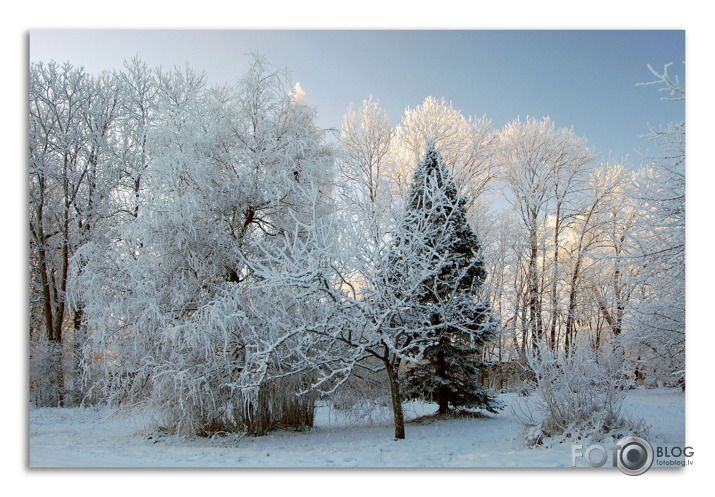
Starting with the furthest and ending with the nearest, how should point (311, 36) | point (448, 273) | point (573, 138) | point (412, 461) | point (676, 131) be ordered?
point (573, 138) → point (448, 273) → point (311, 36) → point (676, 131) → point (412, 461)

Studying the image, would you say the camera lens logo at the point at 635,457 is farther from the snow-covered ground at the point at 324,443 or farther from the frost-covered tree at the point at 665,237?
the frost-covered tree at the point at 665,237

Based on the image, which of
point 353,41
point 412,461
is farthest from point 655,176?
point 412,461

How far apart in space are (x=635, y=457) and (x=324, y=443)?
3.27 metres

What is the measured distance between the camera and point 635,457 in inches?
162

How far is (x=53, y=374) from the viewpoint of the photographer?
642 cm

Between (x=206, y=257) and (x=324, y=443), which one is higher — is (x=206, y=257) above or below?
above

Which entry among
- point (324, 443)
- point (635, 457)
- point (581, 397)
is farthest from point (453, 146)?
point (635, 457)

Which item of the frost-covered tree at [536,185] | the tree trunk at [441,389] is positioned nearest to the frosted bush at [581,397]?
the tree trunk at [441,389]

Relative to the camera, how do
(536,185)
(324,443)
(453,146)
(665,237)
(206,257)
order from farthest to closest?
(536,185), (453,146), (206,257), (324,443), (665,237)

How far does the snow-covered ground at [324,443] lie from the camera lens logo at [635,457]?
222 mm

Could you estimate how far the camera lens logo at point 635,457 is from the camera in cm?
407

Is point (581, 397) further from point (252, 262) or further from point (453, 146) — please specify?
point (453, 146)

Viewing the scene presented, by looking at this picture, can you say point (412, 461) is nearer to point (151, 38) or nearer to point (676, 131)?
point (676, 131)
